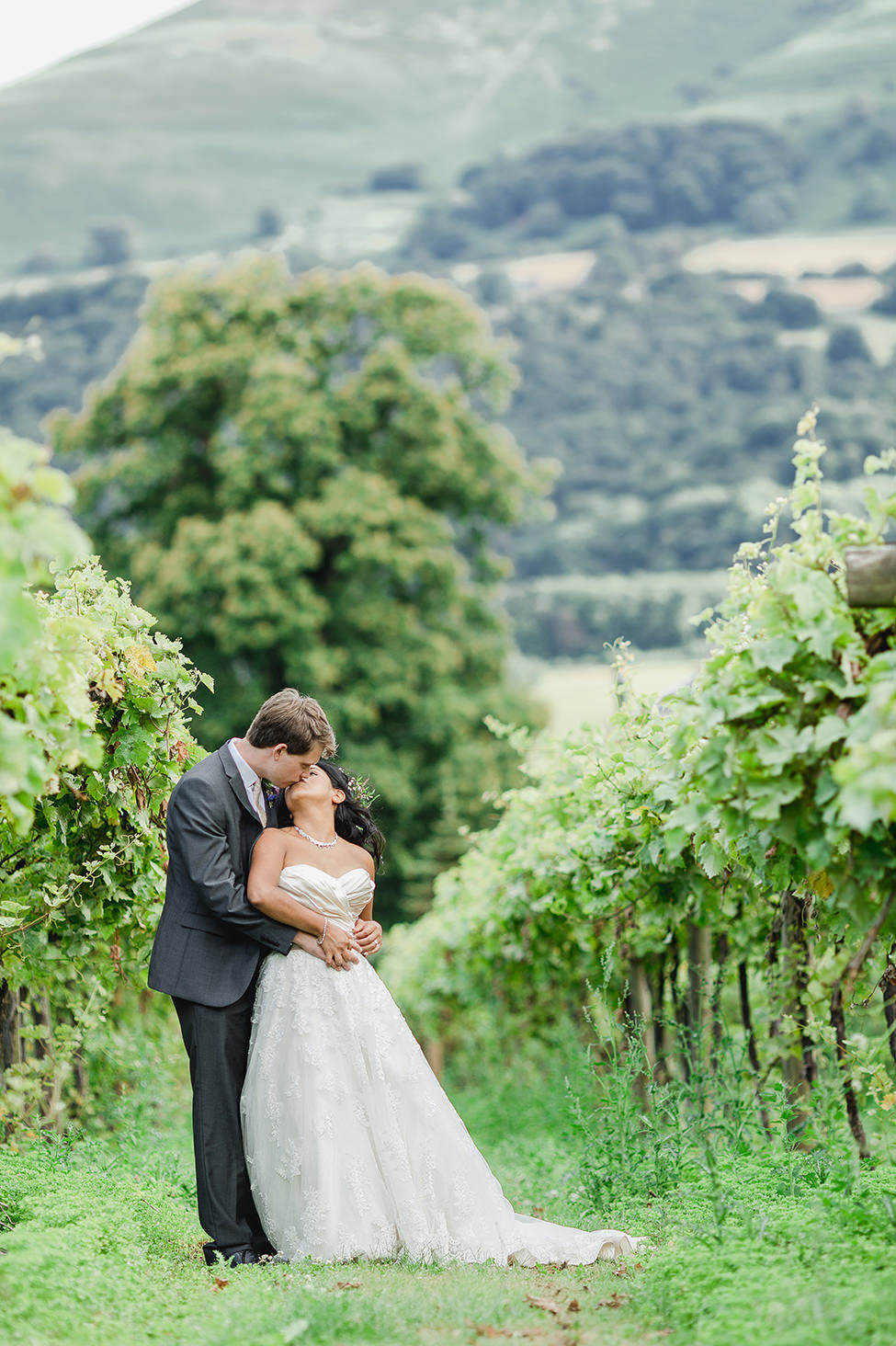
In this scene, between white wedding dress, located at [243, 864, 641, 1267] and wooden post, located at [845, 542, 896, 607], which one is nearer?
wooden post, located at [845, 542, 896, 607]

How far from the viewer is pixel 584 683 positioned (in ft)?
167

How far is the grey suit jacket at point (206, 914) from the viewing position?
522 cm

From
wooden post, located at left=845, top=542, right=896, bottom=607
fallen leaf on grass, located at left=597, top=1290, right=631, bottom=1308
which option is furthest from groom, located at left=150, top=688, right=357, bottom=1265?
wooden post, located at left=845, top=542, right=896, bottom=607

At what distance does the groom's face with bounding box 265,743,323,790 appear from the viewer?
5.35m

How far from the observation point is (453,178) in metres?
126

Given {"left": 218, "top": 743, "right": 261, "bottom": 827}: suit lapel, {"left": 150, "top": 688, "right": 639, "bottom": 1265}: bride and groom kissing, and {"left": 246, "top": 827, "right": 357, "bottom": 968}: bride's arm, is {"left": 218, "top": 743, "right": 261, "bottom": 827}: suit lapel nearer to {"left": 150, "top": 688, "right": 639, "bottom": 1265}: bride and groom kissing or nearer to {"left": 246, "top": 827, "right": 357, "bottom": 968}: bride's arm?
{"left": 150, "top": 688, "right": 639, "bottom": 1265}: bride and groom kissing

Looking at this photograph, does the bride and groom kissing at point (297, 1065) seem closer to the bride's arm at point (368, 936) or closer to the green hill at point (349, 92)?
the bride's arm at point (368, 936)

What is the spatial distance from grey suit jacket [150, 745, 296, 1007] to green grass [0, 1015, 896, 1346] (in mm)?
849

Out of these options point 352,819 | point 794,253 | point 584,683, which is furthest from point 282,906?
point 794,253

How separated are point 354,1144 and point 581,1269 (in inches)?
36.6

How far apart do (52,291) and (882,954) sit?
81.4 metres

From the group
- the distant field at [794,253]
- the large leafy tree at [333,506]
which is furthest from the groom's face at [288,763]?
the distant field at [794,253]

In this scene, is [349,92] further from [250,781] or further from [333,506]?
[250,781]

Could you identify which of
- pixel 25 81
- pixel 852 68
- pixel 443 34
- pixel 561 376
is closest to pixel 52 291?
pixel 561 376
